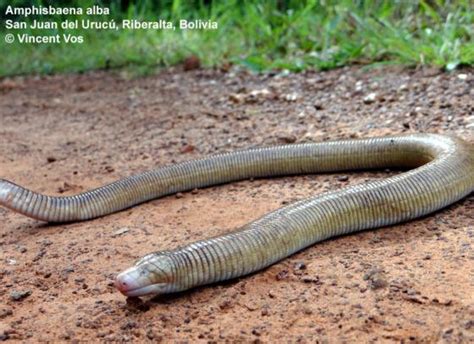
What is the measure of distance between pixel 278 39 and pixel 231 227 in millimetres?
4632

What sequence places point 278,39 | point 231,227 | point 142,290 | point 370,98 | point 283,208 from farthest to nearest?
point 278,39 < point 370,98 < point 231,227 < point 283,208 < point 142,290

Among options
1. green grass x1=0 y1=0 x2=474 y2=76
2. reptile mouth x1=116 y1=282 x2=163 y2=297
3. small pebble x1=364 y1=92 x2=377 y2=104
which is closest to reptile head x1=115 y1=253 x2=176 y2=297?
reptile mouth x1=116 y1=282 x2=163 y2=297

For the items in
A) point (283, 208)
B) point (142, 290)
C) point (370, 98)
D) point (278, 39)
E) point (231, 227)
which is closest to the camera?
→ point (142, 290)

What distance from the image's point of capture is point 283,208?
355cm

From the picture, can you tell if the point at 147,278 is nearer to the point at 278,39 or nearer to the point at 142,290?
the point at 142,290

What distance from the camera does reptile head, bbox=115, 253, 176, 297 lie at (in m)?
2.92

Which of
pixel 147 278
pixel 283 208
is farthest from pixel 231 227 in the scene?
pixel 147 278

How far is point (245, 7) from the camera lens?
9.05m

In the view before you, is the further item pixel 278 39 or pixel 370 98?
pixel 278 39

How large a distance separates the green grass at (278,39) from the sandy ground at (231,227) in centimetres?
27

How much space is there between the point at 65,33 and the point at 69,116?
3208mm

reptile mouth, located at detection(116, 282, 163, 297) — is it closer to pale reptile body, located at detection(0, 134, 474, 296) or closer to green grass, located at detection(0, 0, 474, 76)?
pale reptile body, located at detection(0, 134, 474, 296)

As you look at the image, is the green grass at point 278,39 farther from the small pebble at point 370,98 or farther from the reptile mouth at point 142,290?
the reptile mouth at point 142,290

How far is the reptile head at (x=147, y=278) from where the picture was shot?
9.59 feet
